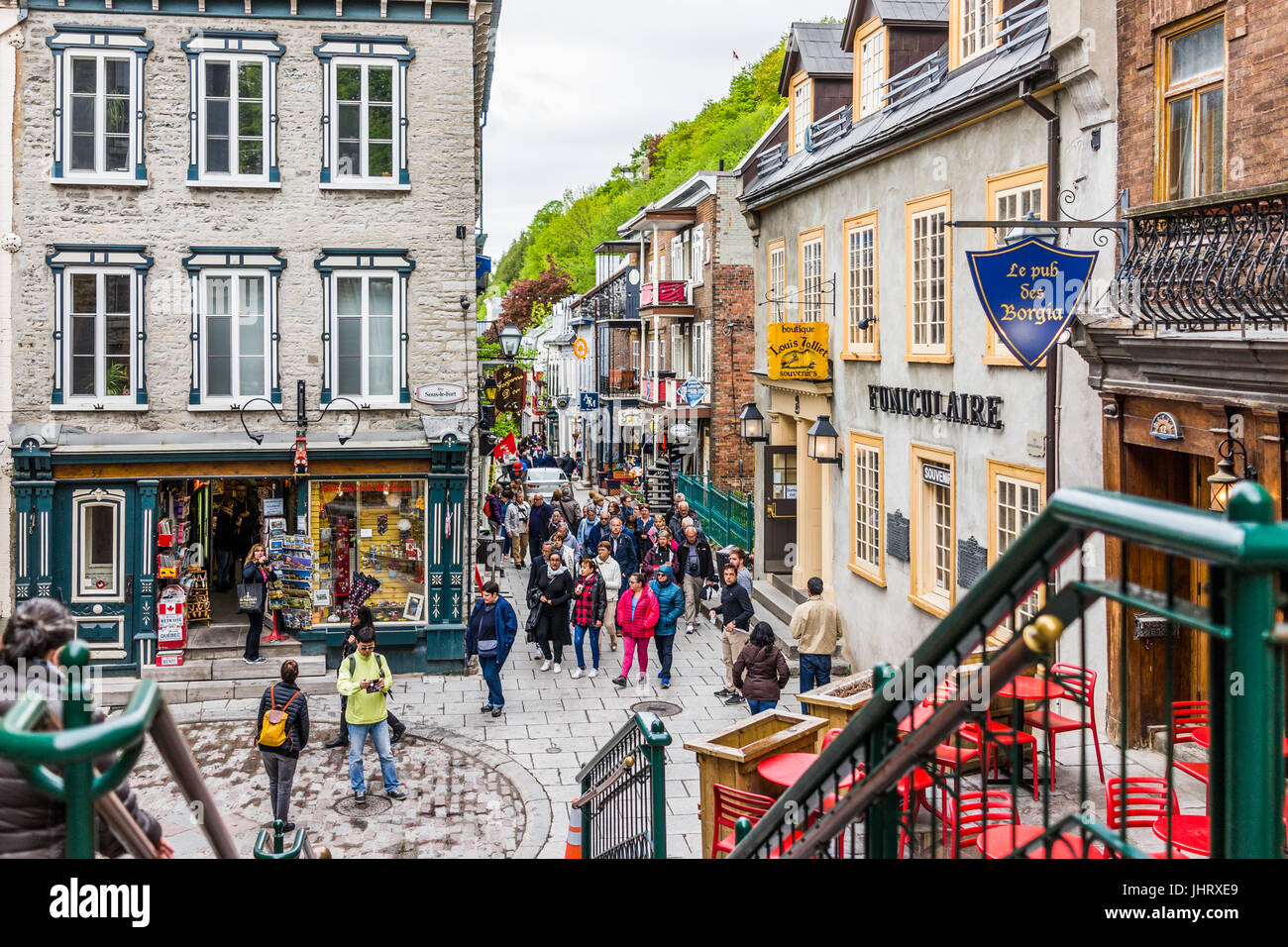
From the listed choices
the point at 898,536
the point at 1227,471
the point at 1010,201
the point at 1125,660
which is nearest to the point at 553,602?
the point at 898,536

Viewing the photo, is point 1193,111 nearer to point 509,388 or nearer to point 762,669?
point 762,669

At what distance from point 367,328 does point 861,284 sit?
26.5 feet

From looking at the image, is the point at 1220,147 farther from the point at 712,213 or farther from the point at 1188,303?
the point at 712,213

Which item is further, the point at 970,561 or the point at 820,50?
the point at 820,50

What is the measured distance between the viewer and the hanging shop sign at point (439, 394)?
64.5 ft

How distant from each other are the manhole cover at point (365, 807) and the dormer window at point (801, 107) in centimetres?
1530

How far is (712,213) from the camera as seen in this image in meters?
36.1

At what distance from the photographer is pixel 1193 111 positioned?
36.1ft

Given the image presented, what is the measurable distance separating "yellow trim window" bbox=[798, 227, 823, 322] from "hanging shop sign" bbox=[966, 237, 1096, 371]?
901 cm

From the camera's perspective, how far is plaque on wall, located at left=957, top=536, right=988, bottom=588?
1465 cm

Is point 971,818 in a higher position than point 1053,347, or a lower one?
lower

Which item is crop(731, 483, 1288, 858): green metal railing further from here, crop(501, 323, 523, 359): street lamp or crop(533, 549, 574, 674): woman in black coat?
crop(501, 323, 523, 359): street lamp

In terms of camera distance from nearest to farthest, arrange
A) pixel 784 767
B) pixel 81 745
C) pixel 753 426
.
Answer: pixel 81 745 → pixel 784 767 → pixel 753 426
